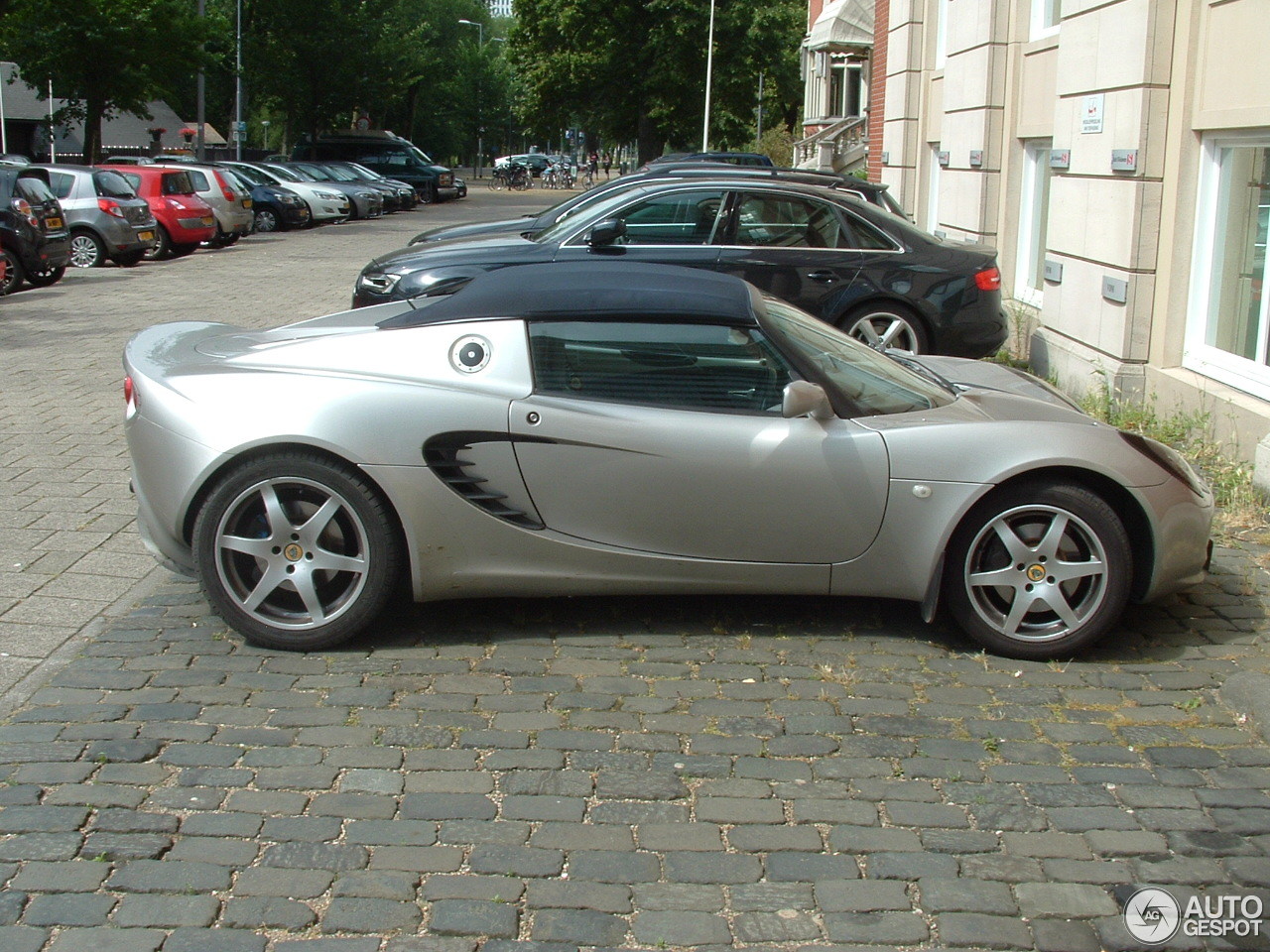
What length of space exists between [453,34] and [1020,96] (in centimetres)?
9035

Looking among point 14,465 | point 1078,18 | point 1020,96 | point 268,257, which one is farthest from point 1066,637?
point 268,257

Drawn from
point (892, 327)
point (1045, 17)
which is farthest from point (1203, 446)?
point (1045, 17)

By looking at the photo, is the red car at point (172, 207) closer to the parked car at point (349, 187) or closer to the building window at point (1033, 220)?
the parked car at point (349, 187)

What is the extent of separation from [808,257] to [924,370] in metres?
A: 4.83

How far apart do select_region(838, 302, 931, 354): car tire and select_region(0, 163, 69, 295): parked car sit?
1151cm

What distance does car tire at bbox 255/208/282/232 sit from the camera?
107 feet

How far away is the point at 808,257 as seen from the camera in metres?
10.8

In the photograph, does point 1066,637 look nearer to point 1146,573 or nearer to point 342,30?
point 1146,573

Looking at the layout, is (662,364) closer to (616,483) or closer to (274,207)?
(616,483)

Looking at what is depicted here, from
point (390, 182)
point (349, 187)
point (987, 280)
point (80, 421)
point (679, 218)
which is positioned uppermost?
point (390, 182)

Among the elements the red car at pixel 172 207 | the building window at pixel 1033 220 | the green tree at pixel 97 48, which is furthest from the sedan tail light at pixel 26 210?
the green tree at pixel 97 48

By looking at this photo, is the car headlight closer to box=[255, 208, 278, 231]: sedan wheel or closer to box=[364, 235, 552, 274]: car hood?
box=[364, 235, 552, 274]: car hood

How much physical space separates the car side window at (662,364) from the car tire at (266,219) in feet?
95.5

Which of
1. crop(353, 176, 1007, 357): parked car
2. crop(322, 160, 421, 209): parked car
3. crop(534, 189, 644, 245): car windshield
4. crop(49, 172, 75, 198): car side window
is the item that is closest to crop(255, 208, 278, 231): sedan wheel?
crop(322, 160, 421, 209): parked car
